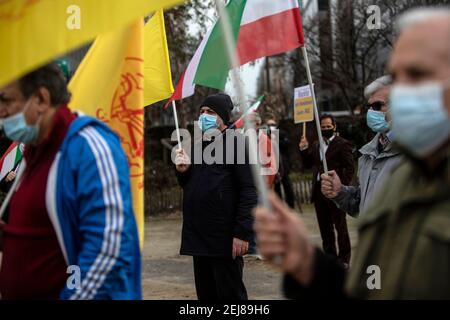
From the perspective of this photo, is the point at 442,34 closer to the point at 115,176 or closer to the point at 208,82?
the point at 115,176

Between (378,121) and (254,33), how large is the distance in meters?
1.10

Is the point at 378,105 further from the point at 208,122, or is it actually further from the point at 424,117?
the point at 424,117

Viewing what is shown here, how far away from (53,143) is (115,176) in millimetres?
330

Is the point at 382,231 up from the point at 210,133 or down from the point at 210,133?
down

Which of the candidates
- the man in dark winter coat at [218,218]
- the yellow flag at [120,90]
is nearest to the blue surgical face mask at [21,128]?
the yellow flag at [120,90]

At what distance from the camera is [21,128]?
3.11m

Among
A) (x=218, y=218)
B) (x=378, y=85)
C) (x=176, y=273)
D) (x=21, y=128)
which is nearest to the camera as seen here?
(x=21, y=128)

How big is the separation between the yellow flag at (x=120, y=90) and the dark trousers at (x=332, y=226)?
574cm

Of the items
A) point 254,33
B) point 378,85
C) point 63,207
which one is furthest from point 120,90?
point 254,33

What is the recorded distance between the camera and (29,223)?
10.0ft

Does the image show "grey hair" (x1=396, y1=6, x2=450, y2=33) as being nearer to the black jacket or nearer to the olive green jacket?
the olive green jacket
